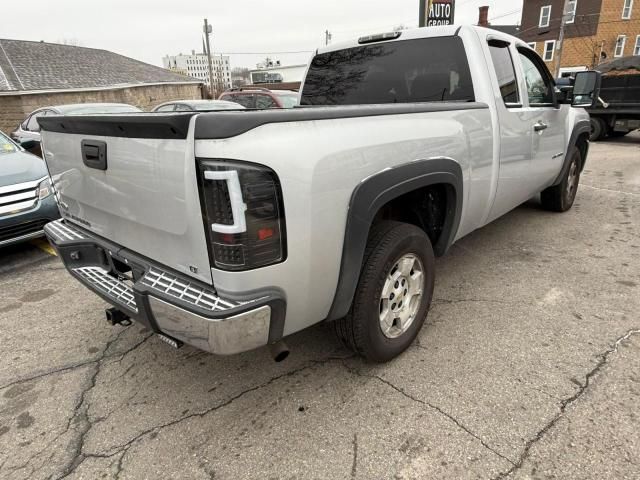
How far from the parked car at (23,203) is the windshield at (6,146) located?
1.84 feet

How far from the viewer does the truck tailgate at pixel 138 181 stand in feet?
5.57

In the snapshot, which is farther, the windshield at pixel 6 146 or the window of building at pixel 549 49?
the window of building at pixel 549 49

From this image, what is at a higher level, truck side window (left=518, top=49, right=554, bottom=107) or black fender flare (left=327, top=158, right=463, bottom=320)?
truck side window (left=518, top=49, right=554, bottom=107)

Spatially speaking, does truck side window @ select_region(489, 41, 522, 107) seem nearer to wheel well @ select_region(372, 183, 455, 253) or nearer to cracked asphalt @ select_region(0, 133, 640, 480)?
wheel well @ select_region(372, 183, 455, 253)

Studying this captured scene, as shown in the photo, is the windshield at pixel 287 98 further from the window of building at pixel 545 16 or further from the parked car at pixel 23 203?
the window of building at pixel 545 16

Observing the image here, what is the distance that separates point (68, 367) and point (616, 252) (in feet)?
15.8

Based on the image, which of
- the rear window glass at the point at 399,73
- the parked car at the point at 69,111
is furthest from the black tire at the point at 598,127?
the parked car at the point at 69,111

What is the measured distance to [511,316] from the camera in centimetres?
309

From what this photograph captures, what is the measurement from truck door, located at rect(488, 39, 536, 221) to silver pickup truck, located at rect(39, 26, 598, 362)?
2 cm

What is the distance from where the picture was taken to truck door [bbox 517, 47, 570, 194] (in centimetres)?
374

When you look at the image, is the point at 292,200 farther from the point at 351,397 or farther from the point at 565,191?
the point at 565,191

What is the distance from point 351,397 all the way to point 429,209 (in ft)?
4.34

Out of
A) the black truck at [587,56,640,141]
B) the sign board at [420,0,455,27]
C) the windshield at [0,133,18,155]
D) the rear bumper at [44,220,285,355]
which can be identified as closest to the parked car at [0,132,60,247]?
the windshield at [0,133,18,155]

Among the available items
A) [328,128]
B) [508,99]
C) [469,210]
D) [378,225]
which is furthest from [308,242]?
[508,99]
